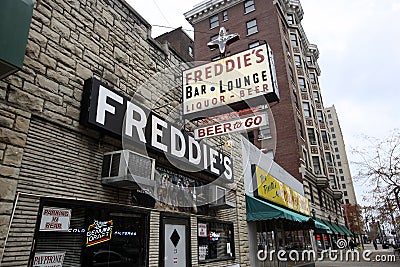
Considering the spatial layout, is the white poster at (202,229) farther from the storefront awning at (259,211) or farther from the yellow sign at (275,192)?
the yellow sign at (275,192)

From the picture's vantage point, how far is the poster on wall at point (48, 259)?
412cm

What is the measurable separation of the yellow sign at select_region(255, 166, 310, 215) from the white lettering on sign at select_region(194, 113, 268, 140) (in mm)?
5201

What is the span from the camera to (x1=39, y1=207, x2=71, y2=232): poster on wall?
4.29 m

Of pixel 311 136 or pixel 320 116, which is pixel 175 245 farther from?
pixel 320 116

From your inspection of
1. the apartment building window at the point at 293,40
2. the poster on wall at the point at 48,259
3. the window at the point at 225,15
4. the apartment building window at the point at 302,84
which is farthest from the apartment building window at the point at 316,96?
the poster on wall at the point at 48,259

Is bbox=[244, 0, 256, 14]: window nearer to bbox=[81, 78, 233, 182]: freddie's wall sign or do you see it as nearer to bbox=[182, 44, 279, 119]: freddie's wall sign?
bbox=[182, 44, 279, 119]: freddie's wall sign

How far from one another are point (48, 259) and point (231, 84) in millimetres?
5538

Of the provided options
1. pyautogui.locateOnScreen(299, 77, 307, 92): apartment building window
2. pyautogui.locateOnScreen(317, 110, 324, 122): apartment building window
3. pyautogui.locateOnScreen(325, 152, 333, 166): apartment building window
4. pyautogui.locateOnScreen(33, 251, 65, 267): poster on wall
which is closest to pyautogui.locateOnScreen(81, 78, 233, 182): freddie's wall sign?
pyautogui.locateOnScreen(33, 251, 65, 267): poster on wall

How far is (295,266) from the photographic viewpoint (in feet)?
46.2

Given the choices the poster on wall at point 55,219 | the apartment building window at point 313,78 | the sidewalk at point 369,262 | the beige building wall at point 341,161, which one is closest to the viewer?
the poster on wall at point 55,219

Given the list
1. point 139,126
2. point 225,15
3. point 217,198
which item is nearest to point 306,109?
point 225,15

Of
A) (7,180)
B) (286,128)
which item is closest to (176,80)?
(7,180)

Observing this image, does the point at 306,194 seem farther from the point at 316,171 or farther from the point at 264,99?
the point at 264,99

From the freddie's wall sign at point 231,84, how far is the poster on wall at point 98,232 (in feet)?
12.6
